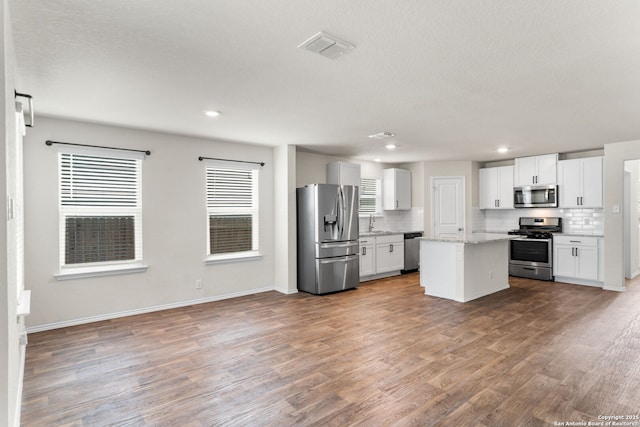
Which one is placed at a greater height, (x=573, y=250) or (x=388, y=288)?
(x=573, y=250)

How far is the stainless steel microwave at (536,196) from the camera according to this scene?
651 cm

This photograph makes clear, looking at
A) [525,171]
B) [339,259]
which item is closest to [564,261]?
[525,171]

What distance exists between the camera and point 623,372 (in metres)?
2.80

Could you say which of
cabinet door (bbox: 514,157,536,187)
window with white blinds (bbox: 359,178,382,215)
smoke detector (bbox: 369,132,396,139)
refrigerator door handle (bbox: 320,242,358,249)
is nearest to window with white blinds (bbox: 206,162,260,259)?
refrigerator door handle (bbox: 320,242,358,249)

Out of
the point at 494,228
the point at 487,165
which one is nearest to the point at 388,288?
the point at 494,228

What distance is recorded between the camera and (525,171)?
688 cm

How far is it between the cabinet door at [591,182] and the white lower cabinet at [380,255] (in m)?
3.30

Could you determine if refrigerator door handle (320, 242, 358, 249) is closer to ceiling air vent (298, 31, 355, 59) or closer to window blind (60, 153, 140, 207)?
window blind (60, 153, 140, 207)

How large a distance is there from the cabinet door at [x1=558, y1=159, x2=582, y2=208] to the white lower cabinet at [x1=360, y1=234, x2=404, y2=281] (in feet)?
9.94

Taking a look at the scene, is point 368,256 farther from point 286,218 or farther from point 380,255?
point 286,218

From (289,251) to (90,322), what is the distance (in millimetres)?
2812

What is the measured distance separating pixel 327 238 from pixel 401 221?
304 centimetres

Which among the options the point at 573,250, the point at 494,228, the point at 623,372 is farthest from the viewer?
the point at 494,228

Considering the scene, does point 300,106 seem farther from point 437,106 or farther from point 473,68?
point 473,68
